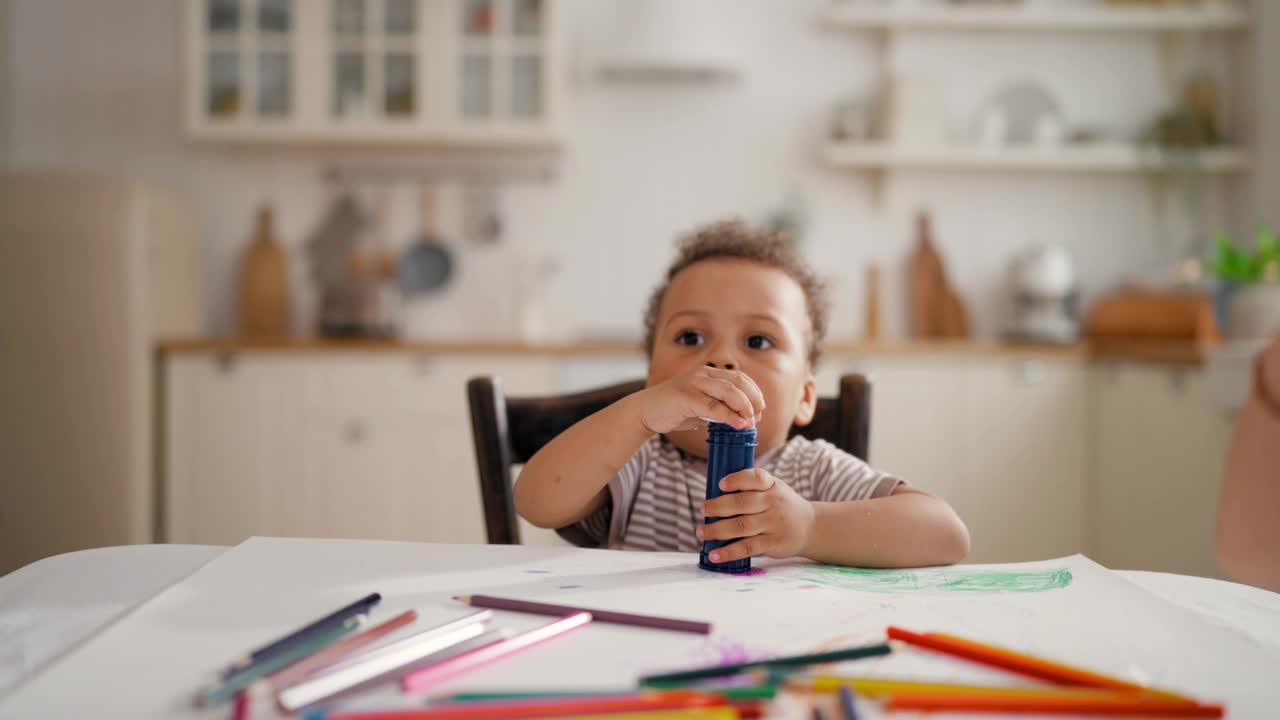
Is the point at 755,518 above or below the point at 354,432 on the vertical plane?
above

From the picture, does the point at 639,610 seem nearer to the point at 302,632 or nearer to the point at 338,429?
the point at 302,632

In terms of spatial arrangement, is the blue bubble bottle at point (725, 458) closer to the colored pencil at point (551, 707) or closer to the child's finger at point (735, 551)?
the child's finger at point (735, 551)

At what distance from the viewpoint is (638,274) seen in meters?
3.31

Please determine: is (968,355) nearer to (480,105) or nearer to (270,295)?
(480,105)

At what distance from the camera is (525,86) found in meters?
3.02

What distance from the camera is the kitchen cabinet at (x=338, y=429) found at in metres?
2.76

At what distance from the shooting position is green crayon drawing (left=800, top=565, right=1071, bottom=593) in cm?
65

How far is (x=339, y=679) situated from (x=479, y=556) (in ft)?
1.01

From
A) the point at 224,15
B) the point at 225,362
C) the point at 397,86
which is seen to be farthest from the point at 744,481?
the point at 224,15

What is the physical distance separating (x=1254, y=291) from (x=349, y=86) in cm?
265

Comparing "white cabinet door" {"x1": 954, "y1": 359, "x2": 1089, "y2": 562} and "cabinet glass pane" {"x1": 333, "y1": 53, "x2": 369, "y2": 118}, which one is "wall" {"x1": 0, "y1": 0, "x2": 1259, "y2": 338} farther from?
"white cabinet door" {"x1": 954, "y1": 359, "x2": 1089, "y2": 562}

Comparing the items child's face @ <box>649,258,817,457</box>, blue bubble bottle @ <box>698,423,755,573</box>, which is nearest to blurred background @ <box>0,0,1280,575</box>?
child's face @ <box>649,258,817,457</box>

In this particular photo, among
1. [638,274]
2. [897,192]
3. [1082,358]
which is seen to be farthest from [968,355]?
[638,274]

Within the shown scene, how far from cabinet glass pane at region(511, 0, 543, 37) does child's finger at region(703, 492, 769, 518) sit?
8.53 ft
